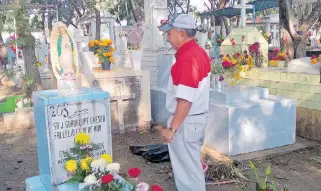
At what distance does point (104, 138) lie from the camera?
3.41 meters

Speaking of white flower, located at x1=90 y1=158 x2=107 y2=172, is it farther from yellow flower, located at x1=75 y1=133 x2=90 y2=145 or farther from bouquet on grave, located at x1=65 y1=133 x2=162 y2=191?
yellow flower, located at x1=75 y1=133 x2=90 y2=145

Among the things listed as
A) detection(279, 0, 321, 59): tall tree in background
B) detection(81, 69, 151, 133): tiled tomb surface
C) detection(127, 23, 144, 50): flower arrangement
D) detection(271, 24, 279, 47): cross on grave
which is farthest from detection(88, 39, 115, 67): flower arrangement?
detection(271, 24, 279, 47): cross on grave

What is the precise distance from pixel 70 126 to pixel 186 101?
3.98 ft

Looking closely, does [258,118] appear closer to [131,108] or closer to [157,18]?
[131,108]

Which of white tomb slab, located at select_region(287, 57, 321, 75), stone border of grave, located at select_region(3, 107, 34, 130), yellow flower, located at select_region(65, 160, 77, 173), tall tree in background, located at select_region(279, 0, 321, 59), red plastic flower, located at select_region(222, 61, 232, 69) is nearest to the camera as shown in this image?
yellow flower, located at select_region(65, 160, 77, 173)

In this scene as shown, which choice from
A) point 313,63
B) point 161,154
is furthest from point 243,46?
point 161,154

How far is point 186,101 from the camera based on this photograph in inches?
103

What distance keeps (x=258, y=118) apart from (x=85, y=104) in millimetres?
2620

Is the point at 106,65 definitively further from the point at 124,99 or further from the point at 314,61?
the point at 314,61

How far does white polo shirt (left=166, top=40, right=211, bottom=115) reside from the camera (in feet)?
8.54

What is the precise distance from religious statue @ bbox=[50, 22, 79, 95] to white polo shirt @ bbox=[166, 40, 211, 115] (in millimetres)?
1020

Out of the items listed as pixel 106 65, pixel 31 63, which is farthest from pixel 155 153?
pixel 31 63

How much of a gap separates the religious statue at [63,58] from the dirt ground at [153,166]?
1.46 metres

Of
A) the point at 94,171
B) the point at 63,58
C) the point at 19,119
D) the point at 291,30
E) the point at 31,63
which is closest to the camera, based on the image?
the point at 94,171
